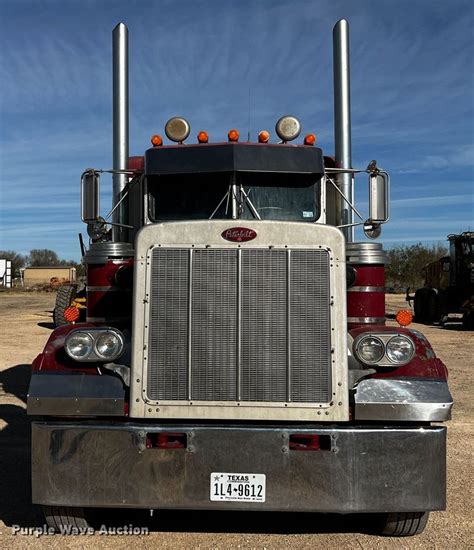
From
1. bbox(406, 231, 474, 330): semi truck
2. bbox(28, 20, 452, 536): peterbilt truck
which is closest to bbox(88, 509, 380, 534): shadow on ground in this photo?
bbox(28, 20, 452, 536): peterbilt truck

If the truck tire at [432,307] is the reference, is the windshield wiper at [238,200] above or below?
above

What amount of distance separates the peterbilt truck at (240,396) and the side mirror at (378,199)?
1.43m

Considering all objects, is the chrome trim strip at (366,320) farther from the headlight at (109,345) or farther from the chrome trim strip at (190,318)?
the headlight at (109,345)

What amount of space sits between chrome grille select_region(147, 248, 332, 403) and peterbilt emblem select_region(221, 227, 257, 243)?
79mm

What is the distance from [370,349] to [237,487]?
3.79 ft

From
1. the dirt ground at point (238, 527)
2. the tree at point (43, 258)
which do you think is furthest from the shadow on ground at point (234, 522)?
the tree at point (43, 258)

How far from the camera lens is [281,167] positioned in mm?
5391

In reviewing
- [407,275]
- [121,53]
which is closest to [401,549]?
[121,53]

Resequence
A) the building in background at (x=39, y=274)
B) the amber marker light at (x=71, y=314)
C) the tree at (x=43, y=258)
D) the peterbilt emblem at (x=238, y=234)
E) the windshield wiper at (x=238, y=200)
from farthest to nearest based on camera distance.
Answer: the tree at (x=43, y=258) < the building in background at (x=39, y=274) < the windshield wiper at (x=238, y=200) < the amber marker light at (x=71, y=314) < the peterbilt emblem at (x=238, y=234)

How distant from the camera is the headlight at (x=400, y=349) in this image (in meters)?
4.07

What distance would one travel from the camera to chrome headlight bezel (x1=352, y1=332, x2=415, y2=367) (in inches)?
159

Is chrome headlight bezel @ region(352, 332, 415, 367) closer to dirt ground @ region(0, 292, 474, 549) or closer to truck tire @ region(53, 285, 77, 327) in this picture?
dirt ground @ region(0, 292, 474, 549)

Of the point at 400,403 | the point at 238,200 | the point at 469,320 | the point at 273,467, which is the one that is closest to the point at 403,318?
the point at 400,403

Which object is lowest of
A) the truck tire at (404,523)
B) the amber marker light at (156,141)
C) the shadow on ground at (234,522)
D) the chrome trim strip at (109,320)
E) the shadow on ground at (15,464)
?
the shadow on ground at (234,522)
